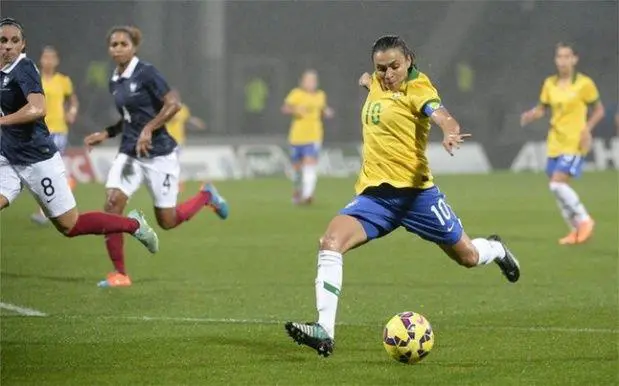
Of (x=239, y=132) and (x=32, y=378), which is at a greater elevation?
(x=32, y=378)

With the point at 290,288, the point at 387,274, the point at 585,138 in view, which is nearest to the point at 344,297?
the point at 290,288

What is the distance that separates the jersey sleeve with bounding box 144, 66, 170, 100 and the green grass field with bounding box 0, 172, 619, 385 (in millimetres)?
→ 1884

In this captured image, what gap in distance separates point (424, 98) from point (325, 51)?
1028 inches

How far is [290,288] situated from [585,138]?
561 cm

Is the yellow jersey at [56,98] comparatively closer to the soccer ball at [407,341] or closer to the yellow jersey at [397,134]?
the yellow jersey at [397,134]

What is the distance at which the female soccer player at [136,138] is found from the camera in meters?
12.4

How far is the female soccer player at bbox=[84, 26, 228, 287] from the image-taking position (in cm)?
1241

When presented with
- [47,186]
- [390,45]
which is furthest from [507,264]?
[47,186]

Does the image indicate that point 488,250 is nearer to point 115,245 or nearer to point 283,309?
point 283,309

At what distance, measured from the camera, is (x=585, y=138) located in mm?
16484

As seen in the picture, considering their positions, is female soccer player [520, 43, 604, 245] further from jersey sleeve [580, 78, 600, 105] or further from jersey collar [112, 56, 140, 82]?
jersey collar [112, 56, 140, 82]

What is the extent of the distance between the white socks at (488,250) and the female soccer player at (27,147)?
3364 millimetres

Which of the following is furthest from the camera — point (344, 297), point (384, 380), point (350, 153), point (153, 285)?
point (350, 153)

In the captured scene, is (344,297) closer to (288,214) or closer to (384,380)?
(384,380)
